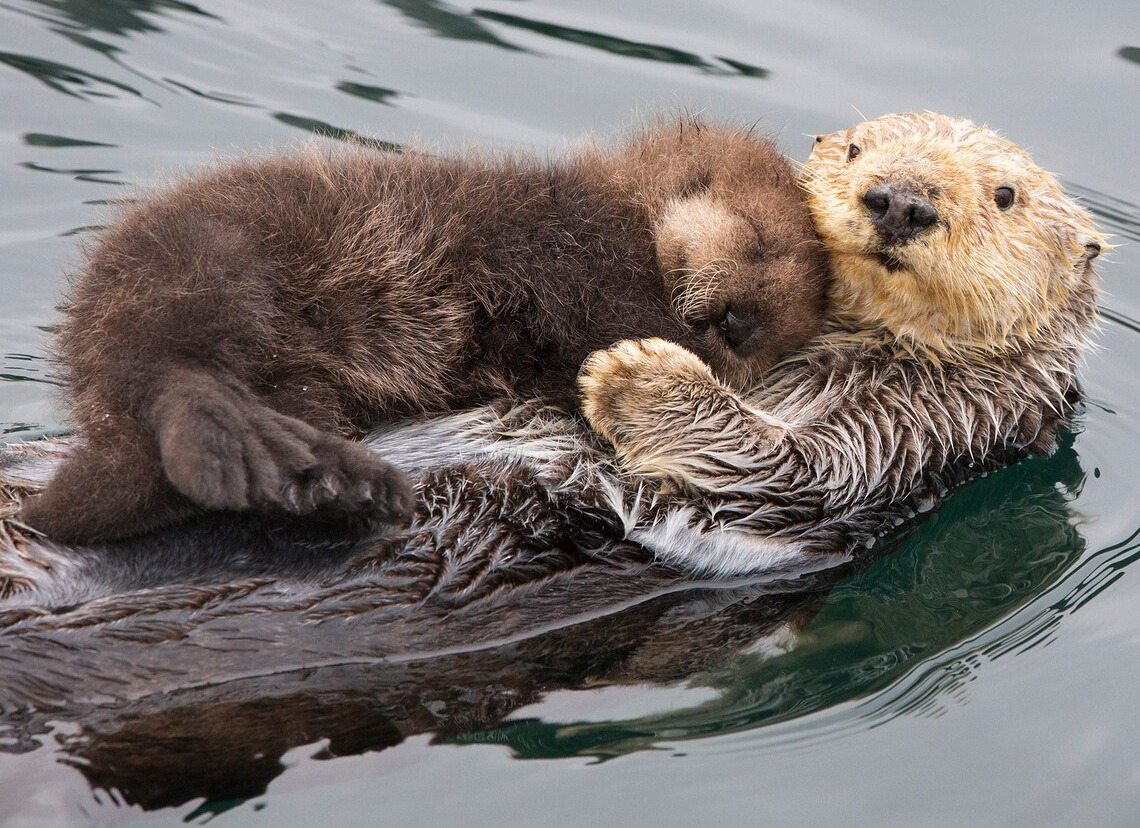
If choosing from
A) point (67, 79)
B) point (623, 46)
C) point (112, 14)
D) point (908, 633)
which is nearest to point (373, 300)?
point (908, 633)

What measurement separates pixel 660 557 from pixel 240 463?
1.33m

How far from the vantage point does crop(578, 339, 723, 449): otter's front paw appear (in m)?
3.70

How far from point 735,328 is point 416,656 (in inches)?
50.6

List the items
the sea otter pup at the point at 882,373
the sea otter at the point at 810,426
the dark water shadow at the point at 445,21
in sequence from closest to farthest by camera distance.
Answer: the sea otter at the point at 810,426 → the sea otter pup at the point at 882,373 → the dark water shadow at the point at 445,21

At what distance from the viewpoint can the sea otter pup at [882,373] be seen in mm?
3736

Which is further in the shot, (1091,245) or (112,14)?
(112,14)

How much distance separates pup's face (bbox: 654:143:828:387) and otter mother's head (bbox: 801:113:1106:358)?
129 millimetres

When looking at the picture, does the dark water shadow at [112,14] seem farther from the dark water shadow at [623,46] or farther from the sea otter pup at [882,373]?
the sea otter pup at [882,373]

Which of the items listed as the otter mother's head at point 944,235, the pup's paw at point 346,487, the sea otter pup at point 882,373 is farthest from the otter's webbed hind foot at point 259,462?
the otter mother's head at point 944,235

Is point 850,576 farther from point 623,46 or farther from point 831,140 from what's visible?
point 623,46

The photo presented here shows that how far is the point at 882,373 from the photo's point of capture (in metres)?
4.09

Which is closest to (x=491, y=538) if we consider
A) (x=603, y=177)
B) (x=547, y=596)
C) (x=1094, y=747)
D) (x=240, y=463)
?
(x=547, y=596)

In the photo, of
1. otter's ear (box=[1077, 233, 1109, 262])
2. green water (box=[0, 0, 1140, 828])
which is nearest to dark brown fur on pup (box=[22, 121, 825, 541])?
green water (box=[0, 0, 1140, 828])

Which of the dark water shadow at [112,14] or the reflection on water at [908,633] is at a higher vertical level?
the dark water shadow at [112,14]
